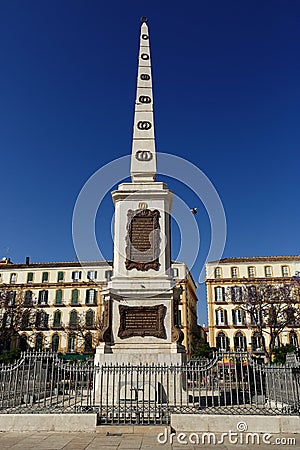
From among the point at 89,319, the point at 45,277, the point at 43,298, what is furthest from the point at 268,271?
the point at 43,298

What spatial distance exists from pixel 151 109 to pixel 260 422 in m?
12.0

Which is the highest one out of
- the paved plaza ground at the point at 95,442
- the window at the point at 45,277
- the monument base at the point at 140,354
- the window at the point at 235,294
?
the window at the point at 45,277

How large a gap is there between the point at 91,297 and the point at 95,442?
170 feet

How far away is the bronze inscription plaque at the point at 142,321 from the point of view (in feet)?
39.5

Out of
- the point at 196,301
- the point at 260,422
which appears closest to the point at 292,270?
the point at 196,301

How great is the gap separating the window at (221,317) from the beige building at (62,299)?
4.51 meters

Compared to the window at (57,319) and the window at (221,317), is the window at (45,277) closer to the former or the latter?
the window at (57,319)

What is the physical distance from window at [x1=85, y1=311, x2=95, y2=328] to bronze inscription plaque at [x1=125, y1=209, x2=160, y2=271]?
149 ft

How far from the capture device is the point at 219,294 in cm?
5853

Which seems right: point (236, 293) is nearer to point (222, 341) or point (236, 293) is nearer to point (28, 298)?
point (222, 341)

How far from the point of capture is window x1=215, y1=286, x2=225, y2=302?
58156mm

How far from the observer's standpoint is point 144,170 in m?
15.3

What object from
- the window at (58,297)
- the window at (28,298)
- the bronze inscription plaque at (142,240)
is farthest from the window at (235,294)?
the bronze inscription plaque at (142,240)

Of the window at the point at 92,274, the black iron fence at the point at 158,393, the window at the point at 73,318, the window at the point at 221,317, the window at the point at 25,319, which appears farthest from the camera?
the window at the point at 92,274
